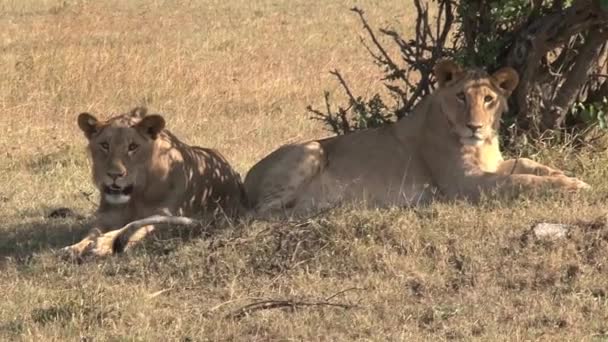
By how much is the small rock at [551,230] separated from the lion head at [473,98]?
1.19 metres

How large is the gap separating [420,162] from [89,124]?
207 cm

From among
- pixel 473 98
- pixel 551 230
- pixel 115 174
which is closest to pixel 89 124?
pixel 115 174

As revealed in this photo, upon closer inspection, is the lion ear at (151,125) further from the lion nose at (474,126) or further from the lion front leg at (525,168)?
the lion front leg at (525,168)

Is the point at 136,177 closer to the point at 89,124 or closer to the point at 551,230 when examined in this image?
the point at 89,124

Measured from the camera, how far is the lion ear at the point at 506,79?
743cm

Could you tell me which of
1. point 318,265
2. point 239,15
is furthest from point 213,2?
A: point 318,265

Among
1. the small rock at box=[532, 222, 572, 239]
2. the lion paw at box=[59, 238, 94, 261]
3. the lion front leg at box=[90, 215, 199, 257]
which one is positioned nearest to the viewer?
the small rock at box=[532, 222, 572, 239]

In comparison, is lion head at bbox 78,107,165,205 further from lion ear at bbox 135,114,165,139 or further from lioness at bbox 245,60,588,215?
lioness at bbox 245,60,588,215

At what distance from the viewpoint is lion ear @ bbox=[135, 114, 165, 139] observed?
23.8ft

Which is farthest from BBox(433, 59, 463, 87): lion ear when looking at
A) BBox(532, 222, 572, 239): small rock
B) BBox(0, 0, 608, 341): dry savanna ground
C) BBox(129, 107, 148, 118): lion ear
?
BBox(129, 107, 148, 118): lion ear

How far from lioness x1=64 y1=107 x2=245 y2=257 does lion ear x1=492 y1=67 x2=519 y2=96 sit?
1821 millimetres

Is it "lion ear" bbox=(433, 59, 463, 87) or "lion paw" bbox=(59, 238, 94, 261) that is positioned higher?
"lion ear" bbox=(433, 59, 463, 87)

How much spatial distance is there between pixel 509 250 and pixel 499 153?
1.68 m

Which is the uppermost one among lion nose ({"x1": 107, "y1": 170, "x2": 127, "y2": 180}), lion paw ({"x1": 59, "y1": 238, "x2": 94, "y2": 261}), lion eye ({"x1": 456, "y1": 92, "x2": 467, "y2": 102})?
lion eye ({"x1": 456, "y1": 92, "x2": 467, "y2": 102})
